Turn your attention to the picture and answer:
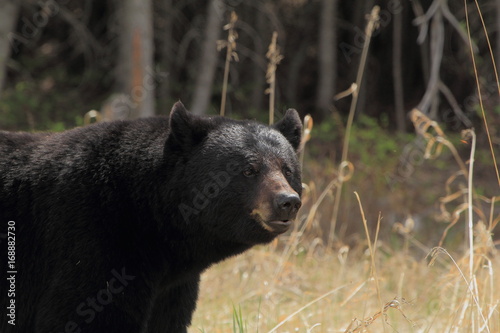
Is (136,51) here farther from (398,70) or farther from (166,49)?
(398,70)

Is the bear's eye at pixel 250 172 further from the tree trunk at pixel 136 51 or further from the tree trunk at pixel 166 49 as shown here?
the tree trunk at pixel 166 49

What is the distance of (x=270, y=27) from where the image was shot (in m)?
13.9

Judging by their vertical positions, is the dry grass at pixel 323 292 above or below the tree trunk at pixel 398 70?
below

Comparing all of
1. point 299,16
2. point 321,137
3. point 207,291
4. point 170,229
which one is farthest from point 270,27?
point 170,229

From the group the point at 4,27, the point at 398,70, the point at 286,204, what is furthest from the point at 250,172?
the point at 398,70

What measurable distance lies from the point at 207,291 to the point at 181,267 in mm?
2335

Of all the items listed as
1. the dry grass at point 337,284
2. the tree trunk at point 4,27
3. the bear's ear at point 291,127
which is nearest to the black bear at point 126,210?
the bear's ear at point 291,127

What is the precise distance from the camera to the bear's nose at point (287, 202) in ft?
12.0

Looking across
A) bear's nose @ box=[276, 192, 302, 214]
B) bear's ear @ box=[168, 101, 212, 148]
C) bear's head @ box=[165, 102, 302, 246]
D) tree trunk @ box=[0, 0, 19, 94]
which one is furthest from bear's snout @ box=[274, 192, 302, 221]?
tree trunk @ box=[0, 0, 19, 94]

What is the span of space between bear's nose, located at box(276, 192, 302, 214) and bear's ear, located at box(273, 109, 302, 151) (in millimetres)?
727

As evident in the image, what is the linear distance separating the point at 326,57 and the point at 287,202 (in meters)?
10.3

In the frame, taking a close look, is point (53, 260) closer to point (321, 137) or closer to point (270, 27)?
point (321, 137)

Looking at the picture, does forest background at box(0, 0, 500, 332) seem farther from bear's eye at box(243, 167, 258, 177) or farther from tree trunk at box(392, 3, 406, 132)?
bear's eye at box(243, 167, 258, 177)

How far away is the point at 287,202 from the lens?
3.64 metres
